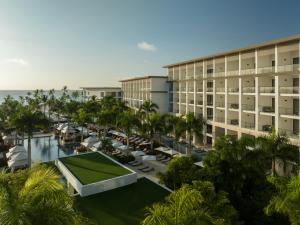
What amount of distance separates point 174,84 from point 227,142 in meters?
38.0

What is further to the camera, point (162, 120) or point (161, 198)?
point (162, 120)

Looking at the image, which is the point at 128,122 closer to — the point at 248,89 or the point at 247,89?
the point at 247,89

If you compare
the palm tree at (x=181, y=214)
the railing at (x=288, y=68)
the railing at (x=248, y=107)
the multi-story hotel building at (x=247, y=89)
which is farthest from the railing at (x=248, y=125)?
the palm tree at (x=181, y=214)

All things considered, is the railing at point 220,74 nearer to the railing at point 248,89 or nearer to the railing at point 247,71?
the railing at point 247,71

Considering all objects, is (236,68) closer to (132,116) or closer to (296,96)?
(296,96)

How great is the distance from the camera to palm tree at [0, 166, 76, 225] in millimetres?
6662

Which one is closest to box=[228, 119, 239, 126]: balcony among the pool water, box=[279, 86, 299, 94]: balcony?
box=[279, 86, 299, 94]: balcony

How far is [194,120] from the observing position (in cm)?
Result: 3772

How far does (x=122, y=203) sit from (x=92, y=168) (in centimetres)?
809

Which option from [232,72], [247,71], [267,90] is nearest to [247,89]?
[247,71]

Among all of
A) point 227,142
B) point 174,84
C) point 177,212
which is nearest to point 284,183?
point 227,142

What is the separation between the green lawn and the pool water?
10.9 meters

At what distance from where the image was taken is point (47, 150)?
154 feet

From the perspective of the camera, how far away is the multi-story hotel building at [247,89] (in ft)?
103
